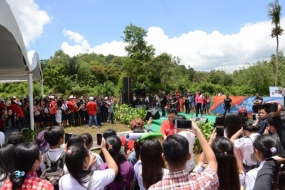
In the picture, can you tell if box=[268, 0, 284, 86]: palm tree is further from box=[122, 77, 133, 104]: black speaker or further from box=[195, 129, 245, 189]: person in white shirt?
box=[195, 129, 245, 189]: person in white shirt

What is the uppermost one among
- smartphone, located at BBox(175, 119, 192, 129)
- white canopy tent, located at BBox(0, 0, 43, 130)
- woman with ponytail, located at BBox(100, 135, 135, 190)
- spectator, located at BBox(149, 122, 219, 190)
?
white canopy tent, located at BBox(0, 0, 43, 130)

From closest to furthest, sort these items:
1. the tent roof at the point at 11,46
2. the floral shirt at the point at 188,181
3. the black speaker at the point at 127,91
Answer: the floral shirt at the point at 188,181 → the tent roof at the point at 11,46 → the black speaker at the point at 127,91

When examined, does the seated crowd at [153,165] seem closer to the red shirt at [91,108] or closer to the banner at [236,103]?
the red shirt at [91,108]

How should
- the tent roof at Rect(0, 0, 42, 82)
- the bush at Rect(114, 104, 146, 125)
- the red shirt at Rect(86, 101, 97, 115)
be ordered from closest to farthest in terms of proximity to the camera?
the tent roof at Rect(0, 0, 42, 82), the red shirt at Rect(86, 101, 97, 115), the bush at Rect(114, 104, 146, 125)

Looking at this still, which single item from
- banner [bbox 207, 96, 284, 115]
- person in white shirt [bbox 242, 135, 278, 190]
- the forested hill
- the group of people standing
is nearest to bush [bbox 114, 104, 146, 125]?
the group of people standing

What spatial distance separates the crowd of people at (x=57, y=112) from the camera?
11859 millimetres

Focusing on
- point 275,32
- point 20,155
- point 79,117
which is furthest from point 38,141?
point 275,32

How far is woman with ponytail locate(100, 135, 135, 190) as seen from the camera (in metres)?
2.77

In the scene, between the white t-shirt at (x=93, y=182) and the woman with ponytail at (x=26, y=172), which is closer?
the woman with ponytail at (x=26, y=172)

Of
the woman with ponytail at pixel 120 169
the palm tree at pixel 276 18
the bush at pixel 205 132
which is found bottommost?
the bush at pixel 205 132

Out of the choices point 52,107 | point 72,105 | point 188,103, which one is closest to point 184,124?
point 52,107

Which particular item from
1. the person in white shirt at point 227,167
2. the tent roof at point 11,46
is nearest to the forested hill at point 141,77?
the tent roof at point 11,46

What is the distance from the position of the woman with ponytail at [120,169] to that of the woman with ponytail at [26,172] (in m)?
0.71

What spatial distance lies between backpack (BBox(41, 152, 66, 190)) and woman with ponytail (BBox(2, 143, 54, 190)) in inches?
15.8
